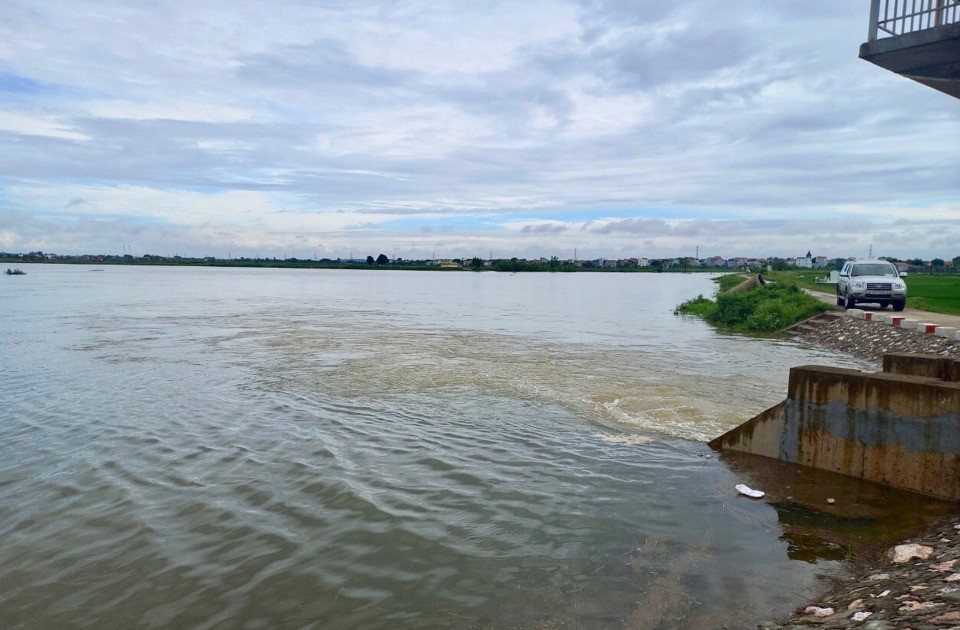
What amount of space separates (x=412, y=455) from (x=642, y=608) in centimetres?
467

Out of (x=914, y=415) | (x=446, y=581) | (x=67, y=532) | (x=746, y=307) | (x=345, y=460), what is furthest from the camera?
(x=746, y=307)

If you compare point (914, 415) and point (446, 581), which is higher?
point (914, 415)

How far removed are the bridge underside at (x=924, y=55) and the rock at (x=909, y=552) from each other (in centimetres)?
656

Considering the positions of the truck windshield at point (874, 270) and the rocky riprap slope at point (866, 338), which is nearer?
the rocky riprap slope at point (866, 338)

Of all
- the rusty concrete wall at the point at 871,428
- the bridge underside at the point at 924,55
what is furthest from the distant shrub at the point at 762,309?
the rusty concrete wall at the point at 871,428

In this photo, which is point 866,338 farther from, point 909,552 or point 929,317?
point 909,552

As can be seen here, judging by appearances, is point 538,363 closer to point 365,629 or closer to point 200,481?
point 200,481

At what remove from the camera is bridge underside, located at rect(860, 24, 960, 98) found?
880 centimetres

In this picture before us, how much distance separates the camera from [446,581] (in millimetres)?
5789

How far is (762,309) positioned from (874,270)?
5124 millimetres

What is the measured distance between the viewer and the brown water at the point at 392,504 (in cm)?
543

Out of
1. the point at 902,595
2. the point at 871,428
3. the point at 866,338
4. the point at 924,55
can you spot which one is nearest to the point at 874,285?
the point at 866,338

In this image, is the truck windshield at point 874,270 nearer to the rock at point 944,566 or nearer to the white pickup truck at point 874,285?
the white pickup truck at point 874,285

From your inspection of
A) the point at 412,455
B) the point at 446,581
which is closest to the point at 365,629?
the point at 446,581
